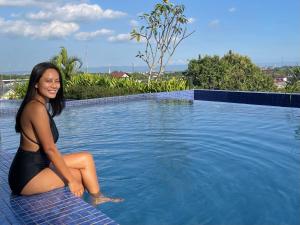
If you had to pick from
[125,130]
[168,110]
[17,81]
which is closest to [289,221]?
[125,130]

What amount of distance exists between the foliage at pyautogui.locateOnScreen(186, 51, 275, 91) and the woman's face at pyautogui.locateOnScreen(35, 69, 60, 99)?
16.7m

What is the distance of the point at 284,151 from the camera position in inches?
270

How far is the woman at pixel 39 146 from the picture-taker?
330 centimetres

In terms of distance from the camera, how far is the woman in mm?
3299

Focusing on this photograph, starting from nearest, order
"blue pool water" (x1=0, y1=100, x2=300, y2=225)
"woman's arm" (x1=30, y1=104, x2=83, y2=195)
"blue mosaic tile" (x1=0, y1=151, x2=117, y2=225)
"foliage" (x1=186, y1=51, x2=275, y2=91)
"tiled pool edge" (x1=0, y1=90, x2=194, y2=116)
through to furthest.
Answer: "blue mosaic tile" (x1=0, y1=151, x2=117, y2=225), "woman's arm" (x1=30, y1=104, x2=83, y2=195), "blue pool water" (x1=0, y1=100, x2=300, y2=225), "tiled pool edge" (x1=0, y1=90, x2=194, y2=116), "foliage" (x1=186, y1=51, x2=275, y2=91)

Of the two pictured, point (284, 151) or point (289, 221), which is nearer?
point (289, 221)

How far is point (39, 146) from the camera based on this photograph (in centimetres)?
341

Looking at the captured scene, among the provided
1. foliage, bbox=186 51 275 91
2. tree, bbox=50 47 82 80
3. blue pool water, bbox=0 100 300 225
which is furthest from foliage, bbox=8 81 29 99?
foliage, bbox=186 51 275 91

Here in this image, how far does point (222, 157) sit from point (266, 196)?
1.93 metres

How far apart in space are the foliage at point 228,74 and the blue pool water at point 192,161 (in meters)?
9.91

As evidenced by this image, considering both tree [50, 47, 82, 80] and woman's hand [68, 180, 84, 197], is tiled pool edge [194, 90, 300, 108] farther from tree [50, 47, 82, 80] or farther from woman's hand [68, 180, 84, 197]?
woman's hand [68, 180, 84, 197]

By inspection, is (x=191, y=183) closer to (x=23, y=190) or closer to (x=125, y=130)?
(x=23, y=190)

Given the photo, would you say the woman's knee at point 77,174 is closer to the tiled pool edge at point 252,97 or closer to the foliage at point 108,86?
the tiled pool edge at point 252,97

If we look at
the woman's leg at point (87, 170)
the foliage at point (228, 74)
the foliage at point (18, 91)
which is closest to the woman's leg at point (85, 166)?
the woman's leg at point (87, 170)
